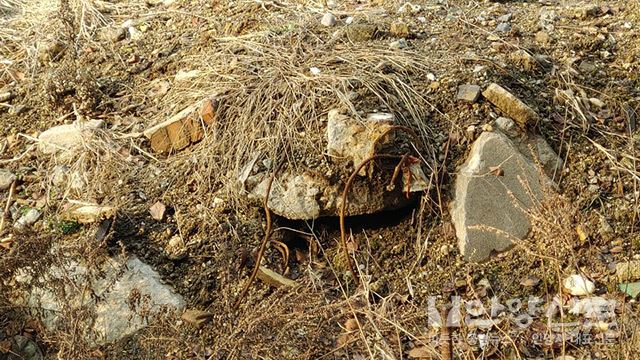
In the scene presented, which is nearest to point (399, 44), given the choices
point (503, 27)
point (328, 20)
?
point (328, 20)

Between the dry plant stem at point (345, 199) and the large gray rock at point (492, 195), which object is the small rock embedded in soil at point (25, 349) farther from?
the large gray rock at point (492, 195)

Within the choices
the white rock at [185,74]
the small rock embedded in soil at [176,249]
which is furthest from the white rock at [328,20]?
the small rock embedded in soil at [176,249]

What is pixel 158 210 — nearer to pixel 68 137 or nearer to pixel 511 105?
pixel 68 137

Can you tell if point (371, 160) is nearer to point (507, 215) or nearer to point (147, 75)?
point (507, 215)

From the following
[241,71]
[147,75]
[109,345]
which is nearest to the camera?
[109,345]

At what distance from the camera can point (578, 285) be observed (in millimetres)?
3139

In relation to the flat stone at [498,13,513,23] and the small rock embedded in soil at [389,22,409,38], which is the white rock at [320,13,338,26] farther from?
the flat stone at [498,13,513,23]

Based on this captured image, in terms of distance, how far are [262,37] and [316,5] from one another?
0.47 metres

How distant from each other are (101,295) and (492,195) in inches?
63.9

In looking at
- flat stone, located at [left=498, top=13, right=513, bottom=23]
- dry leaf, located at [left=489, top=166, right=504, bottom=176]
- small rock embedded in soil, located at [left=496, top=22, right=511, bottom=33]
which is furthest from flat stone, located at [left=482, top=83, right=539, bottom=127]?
flat stone, located at [left=498, top=13, right=513, bottom=23]

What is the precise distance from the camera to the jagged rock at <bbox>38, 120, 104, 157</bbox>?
12.9ft

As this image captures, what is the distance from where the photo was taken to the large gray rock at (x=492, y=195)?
3377 millimetres

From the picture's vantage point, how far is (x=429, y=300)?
323 centimetres

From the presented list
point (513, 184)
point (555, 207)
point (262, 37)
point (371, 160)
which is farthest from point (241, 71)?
point (555, 207)
